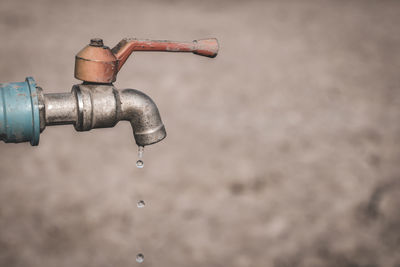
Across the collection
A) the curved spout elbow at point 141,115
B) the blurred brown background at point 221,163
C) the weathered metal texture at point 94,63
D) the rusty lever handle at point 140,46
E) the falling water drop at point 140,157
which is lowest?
the blurred brown background at point 221,163

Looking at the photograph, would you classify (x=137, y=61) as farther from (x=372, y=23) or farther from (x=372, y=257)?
(x=372, y=23)

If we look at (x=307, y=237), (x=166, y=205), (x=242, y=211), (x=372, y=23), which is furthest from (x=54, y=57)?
(x=372, y=23)

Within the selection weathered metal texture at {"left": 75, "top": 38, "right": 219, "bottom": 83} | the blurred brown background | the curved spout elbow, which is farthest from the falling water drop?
the blurred brown background

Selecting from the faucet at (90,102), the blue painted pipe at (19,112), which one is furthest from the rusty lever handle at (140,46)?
the blue painted pipe at (19,112)

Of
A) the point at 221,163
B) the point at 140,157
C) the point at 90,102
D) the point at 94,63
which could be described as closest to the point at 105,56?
the point at 94,63

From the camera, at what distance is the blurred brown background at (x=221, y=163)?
3.80 meters

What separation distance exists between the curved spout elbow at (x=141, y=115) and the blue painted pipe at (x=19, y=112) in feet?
1.03

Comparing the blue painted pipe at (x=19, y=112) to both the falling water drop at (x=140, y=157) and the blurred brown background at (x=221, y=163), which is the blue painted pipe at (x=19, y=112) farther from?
the blurred brown background at (x=221, y=163)

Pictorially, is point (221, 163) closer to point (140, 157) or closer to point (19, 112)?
point (140, 157)

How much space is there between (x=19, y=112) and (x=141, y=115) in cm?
45

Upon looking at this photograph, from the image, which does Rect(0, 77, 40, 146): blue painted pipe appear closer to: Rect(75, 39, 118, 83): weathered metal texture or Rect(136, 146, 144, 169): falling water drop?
Rect(75, 39, 118, 83): weathered metal texture

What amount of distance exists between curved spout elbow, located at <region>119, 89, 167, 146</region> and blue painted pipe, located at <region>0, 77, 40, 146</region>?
12.4 inches

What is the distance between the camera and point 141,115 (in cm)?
156

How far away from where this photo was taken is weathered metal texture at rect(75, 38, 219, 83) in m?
1.43
